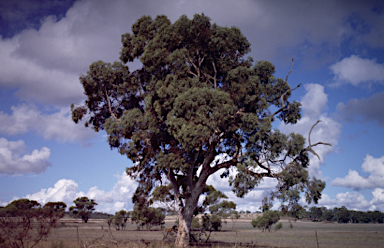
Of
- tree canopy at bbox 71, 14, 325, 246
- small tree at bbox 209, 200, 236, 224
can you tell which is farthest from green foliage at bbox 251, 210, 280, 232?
tree canopy at bbox 71, 14, 325, 246

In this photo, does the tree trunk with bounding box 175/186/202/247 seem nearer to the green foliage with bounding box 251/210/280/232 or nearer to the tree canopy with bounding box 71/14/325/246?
the tree canopy with bounding box 71/14/325/246

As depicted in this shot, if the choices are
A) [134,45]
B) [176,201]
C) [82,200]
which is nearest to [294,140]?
[176,201]

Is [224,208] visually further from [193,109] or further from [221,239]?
[193,109]

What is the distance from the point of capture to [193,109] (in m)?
18.1

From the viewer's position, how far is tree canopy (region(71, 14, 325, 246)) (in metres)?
18.5

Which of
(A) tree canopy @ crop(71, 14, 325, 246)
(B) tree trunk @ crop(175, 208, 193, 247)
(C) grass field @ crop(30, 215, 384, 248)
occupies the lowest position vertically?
(C) grass field @ crop(30, 215, 384, 248)

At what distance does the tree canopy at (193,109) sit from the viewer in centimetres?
1852

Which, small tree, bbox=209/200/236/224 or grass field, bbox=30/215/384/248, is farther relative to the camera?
small tree, bbox=209/200/236/224

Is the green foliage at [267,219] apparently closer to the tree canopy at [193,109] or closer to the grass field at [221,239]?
the grass field at [221,239]

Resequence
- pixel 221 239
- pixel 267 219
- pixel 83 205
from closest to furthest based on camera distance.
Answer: pixel 221 239 < pixel 267 219 < pixel 83 205

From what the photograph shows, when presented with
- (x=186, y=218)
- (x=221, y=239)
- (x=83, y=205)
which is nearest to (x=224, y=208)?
(x=221, y=239)

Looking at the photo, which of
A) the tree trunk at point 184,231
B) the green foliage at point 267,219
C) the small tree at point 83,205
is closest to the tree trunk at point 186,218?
the tree trunk at point 184,231

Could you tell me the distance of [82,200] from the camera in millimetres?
86500

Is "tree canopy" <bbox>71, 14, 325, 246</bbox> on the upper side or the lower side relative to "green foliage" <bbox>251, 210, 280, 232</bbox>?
upper
